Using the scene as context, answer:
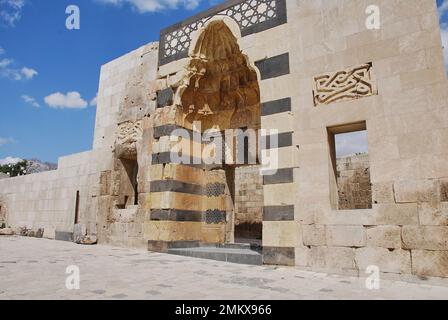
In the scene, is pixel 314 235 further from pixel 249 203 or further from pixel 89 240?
pixel 249 203

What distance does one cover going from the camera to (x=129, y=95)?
30.7 feet

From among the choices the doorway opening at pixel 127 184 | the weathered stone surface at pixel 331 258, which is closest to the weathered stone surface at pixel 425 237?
the weathered stone surface at pixel 331 258

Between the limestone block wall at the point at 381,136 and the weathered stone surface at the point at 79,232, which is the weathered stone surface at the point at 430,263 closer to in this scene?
the limestone block wall at the point at 381,136

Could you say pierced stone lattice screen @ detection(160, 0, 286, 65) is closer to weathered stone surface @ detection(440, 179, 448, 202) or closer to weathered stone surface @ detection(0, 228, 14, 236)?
weathered stone surface @ detection(440, 179, 448, 202)

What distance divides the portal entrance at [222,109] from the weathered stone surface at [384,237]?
148 inches

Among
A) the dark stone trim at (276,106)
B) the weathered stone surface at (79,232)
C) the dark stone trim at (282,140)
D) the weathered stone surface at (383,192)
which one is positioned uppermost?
the dark stone trim at (276,106)

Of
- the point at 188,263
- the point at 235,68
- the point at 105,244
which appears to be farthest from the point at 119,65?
the point at 188,263

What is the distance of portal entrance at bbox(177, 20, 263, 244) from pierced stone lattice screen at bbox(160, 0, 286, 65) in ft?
1.44

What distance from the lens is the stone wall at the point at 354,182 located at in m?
10.4

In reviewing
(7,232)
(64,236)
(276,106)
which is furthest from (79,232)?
(276,106)

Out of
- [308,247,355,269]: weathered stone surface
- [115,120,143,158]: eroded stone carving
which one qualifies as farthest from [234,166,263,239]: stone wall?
A: [308,247,355,269]: weathered stone surface

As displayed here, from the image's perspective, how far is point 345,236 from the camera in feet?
16.6

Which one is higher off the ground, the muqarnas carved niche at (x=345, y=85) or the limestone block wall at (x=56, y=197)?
the muqarnas carved niche at (x=345, y=85)

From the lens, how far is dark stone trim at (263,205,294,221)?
5629mm
